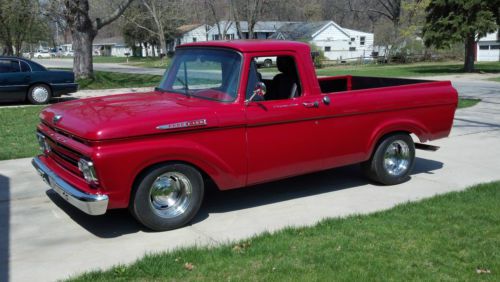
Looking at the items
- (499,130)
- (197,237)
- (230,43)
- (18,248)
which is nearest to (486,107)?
(499,130)

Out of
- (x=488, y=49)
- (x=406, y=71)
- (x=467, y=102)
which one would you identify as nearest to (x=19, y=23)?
(x=406, y=71)

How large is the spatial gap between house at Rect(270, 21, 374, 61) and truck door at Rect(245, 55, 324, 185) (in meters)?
56.7

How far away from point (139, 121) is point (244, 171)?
1278 mm

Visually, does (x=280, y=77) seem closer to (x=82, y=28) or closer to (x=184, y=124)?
(x=184, y=124)

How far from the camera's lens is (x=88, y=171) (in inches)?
188

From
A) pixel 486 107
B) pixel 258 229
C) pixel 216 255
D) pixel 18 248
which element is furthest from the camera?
pixel 486 107

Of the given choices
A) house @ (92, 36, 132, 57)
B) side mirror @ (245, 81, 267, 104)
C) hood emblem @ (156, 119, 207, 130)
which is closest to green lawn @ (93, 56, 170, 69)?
side mirror @ (245, 81, 267, 104)

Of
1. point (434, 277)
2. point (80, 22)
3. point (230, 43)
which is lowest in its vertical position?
point (434, 277)

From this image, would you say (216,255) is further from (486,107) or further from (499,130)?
(486,107)

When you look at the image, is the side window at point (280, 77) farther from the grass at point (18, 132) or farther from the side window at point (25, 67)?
the side window at point (25, 67)

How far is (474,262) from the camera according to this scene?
14.4 ft

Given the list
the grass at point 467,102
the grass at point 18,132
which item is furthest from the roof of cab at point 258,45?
the grass at point 467,102

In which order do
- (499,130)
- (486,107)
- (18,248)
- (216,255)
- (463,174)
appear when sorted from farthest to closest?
(486,107) < (499,130) < (463,174) < (18,248) < (216,255)

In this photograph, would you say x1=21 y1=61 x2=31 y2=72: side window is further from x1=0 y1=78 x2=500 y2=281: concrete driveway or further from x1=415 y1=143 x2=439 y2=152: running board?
x1=415 y1=143 x2=439 y2=152: running board
